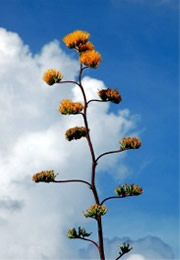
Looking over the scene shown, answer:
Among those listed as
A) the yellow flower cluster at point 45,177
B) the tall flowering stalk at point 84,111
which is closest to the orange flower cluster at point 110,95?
the tall flowering stalk at point 84,111

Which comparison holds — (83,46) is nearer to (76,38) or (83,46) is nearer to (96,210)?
(76,38)

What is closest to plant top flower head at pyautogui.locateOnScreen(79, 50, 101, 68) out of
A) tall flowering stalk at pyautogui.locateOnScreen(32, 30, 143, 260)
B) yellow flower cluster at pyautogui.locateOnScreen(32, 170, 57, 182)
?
tall flowering stalk at pyautogui.locateOnScreen(32, 30, 143, 260)

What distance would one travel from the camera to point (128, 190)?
7.15 m

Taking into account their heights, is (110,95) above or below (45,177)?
above

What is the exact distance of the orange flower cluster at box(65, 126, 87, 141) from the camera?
23.8 feet

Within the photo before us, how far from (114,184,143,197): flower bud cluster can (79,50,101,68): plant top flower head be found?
181cm

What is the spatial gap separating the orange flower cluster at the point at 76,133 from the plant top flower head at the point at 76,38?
1.23 metres

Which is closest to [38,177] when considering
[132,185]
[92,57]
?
[132,185]

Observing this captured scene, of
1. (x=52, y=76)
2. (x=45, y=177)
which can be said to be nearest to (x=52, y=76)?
(x=52, y=76)

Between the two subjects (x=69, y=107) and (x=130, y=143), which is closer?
(x=69, y=107)

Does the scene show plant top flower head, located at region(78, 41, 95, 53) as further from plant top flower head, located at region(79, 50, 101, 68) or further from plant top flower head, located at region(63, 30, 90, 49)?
plant top flower head, located at region(79, 50, 101, 68)

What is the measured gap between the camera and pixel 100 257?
21.6ft

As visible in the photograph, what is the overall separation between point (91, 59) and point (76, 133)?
1.10 metres

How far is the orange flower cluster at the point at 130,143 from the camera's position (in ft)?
23.9
